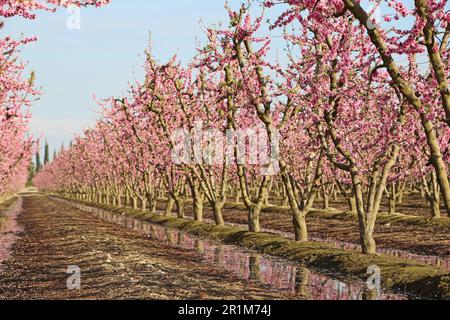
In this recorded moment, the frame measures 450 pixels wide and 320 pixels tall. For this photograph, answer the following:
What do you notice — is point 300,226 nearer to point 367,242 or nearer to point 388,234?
point 367,242

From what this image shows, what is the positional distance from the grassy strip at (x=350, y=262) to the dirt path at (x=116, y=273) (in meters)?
3.63

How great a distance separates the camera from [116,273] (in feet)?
59.9

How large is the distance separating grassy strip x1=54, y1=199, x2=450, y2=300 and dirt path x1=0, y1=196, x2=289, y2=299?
3.63 m

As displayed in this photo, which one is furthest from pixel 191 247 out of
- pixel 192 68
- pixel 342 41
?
pixel 192 68

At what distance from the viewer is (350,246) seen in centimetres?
2830

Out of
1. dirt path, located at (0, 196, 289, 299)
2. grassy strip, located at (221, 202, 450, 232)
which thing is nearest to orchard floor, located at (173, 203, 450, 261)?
grassy strip, located at (221, 202, 450, 232)

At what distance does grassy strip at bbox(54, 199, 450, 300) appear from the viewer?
53.6 feet

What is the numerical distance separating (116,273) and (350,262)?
8.16 meters

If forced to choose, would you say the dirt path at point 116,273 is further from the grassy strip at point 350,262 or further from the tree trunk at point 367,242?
the tree trunk at point 367,242

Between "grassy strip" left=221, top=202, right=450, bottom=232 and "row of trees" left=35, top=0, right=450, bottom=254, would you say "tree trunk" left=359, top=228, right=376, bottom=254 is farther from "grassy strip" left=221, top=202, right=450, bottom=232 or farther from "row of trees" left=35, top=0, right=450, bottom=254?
"grassy strip" left=221, top=202, right=450, bottom=232

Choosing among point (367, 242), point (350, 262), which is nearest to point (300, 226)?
point (367, 242)

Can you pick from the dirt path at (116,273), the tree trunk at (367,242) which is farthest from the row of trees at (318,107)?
the dirt path at (116,273)

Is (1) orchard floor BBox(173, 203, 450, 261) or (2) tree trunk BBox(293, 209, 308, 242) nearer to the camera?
(2) tree trunk BBox(293, 209, 308, 242)
